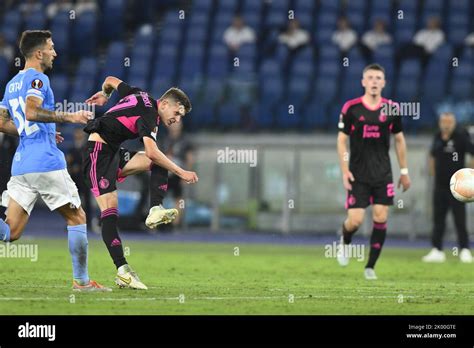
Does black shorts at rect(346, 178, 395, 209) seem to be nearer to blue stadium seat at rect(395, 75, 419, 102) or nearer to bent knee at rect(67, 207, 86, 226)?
bent knee at rect(67, 207, 86, 226)

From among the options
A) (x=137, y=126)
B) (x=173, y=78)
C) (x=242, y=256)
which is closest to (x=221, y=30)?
(x=173, y=78)

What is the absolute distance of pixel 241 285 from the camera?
37.2 feet

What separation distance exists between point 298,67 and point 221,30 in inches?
82.8

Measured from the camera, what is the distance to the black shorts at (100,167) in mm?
10244

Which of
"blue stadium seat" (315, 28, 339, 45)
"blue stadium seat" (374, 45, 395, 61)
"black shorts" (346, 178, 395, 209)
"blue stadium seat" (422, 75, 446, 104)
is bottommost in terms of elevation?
"black shorts" (346, 178, 395, 209)

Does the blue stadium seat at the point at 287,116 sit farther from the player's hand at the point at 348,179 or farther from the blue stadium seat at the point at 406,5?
the player's hand at the point at 348,179

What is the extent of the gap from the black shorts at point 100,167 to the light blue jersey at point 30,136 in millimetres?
655

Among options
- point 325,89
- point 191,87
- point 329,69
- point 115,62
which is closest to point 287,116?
point 325,89

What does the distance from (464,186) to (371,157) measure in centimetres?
136

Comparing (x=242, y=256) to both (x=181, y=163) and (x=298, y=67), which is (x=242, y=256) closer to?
(x=181, y=163)

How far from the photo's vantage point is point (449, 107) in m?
20.9

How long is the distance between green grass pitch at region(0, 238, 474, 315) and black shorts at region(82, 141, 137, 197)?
975 millimetres

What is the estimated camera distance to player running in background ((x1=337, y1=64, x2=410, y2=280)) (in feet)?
41.0

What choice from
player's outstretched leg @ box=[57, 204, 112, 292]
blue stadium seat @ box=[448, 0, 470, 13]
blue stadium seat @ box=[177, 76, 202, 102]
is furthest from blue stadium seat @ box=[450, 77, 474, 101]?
player's outstretched leg @ box=[57, 204, 112, 292]
